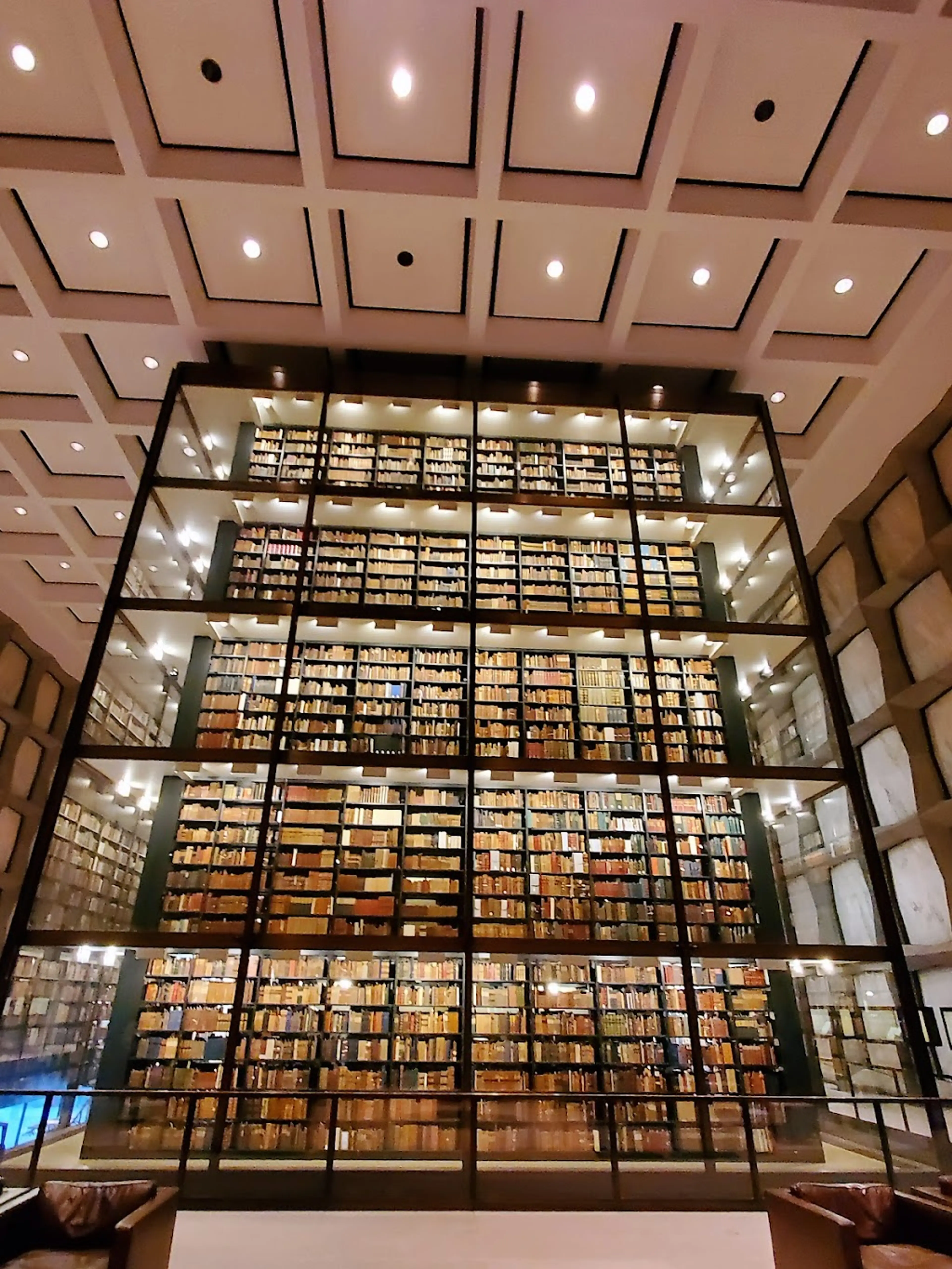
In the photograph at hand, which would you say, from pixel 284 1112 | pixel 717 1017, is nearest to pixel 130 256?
pixel 284 1112

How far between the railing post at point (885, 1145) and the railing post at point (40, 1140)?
4.29 metres

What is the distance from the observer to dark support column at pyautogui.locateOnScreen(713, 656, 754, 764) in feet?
20.7

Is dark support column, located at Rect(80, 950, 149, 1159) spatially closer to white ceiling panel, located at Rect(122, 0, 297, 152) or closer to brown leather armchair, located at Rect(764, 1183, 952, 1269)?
brown leather armchair, located at Rect(764, 1183, 952, 1269)

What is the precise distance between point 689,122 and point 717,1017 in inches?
259

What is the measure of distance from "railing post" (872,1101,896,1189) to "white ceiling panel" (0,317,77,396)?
26.8 ft

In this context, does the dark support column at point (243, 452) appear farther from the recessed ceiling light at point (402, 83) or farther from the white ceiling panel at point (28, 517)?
the recessed ceiling light at point (402, 83)

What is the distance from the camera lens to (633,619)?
20.3 feet

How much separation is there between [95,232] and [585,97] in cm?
390

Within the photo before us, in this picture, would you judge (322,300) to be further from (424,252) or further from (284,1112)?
(284,1112)

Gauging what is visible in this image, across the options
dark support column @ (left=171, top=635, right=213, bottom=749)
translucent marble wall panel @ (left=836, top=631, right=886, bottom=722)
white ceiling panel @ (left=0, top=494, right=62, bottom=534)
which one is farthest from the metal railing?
white ceiling panel @ (left=0, top=494, right=62, bottom=534)

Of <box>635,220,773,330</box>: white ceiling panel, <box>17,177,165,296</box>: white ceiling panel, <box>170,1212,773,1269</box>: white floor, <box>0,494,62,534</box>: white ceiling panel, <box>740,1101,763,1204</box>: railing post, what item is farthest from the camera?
<box>0,494,62,534</box>: white ceiling panel

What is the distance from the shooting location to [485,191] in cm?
530

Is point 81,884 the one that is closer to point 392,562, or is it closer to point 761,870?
point 392,562

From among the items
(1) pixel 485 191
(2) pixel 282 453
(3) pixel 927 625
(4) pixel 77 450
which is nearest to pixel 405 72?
(1) pixel 485 191
